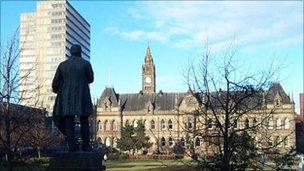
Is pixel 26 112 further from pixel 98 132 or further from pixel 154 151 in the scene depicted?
pixel 98 132

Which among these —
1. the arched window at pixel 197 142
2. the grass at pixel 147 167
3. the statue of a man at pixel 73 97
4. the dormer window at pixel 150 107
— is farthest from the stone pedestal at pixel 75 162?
the dormer window at pixel 150 107

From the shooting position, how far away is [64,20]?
158 metres

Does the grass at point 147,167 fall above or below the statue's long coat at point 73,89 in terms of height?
below

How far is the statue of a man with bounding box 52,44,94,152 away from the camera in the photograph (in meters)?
10.5

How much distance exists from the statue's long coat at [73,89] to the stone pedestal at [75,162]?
0.79 metres

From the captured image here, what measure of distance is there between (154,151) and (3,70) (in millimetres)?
67180

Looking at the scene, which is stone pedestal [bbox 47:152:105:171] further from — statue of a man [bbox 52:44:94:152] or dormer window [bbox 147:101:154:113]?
dormer window [bbox 147:101:154:113]

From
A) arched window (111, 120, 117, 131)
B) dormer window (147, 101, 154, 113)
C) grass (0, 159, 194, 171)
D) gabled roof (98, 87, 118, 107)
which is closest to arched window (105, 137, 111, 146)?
arched window (111, 120, 117, 131)

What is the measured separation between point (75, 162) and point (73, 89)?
160 cm

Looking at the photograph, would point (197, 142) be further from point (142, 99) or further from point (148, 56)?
point (148, 56)

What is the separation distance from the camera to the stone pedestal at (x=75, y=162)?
1009cm

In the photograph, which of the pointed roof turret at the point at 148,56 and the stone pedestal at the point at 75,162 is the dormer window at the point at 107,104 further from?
the stone pedestal at the point at 75,162

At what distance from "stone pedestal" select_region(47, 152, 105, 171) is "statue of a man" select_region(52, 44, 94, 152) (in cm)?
32

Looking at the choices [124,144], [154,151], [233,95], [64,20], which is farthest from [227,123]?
[64,20]
